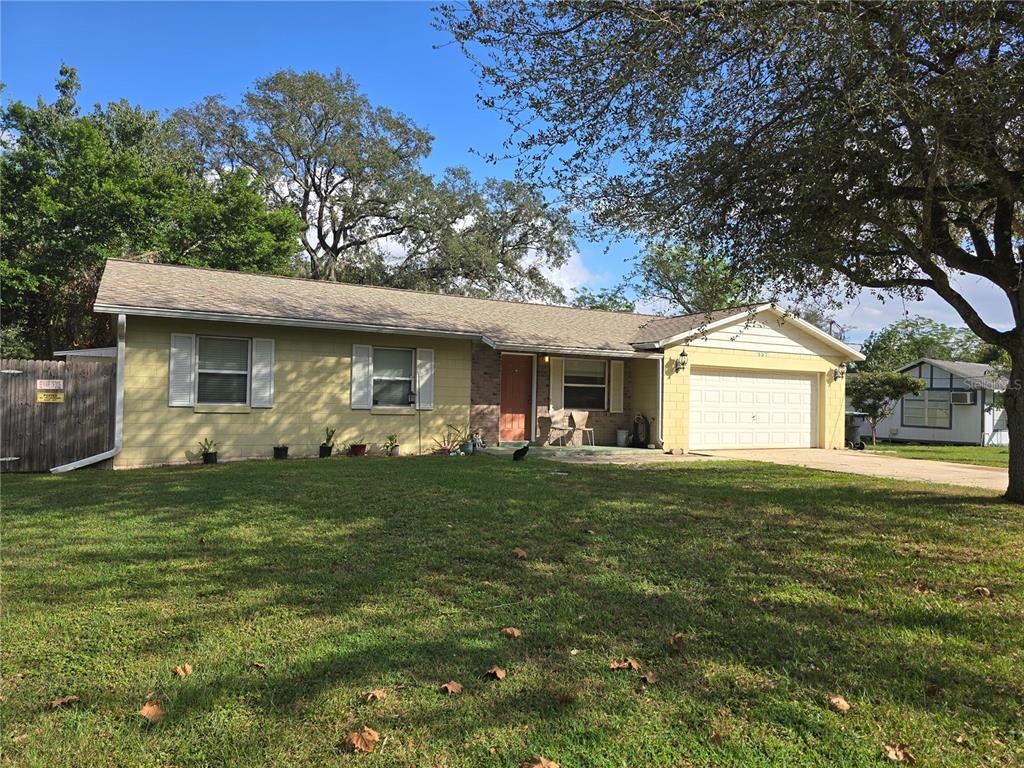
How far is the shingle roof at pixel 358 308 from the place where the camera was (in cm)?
1259

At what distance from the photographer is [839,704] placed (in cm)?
306

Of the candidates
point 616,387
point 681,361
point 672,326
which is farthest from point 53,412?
point 672,326

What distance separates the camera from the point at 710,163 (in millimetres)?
7875

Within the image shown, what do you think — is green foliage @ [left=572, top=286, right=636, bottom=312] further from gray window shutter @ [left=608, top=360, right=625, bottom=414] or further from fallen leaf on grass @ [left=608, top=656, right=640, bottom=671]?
fallen leaf on grass @ [left=608, top=656, right=640, bottom=671]

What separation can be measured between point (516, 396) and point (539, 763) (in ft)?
46.3

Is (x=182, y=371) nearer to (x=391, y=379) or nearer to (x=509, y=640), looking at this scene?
(x=391, y=379)

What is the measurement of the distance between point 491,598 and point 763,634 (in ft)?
5.70

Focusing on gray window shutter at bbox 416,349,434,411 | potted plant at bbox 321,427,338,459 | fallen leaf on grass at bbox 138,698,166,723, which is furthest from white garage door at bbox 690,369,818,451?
fallen leaf on grass at bbox 138,698,166,723

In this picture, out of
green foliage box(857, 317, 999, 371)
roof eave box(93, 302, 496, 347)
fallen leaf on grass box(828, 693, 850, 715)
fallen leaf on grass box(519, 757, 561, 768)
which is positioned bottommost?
fallen leaf on grass box(519, 757, 561, 768)

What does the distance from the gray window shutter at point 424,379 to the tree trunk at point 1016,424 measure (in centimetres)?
1061

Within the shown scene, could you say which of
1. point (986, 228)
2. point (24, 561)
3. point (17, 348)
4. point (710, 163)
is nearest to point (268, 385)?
point (24, 561)

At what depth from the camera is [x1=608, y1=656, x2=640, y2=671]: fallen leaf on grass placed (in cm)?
341

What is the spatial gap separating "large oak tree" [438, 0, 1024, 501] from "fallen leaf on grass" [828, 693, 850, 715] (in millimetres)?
5395

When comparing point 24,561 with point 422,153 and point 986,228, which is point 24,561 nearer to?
point 986,228
